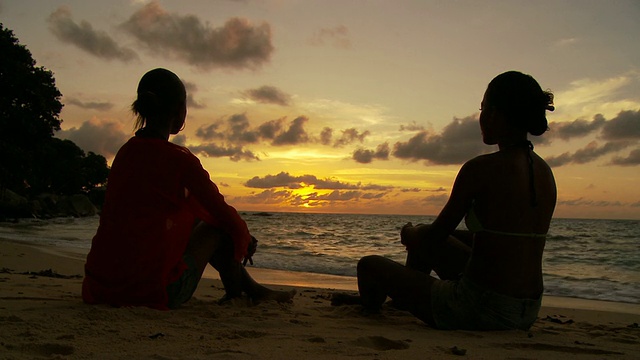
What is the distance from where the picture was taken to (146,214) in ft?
9.36

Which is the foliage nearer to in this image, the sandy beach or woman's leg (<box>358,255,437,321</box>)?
the sandy beach

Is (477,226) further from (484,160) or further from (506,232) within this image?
(484,160)

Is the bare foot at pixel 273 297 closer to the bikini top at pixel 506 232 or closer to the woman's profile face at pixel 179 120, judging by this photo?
the woman's profile face at pixel 179 120

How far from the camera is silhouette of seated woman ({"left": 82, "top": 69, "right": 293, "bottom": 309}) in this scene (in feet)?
9.32

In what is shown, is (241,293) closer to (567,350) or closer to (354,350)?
(354,350)

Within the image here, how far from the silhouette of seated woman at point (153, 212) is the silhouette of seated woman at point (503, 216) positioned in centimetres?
141

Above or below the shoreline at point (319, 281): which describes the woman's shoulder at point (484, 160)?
above

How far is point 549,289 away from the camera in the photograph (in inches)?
293

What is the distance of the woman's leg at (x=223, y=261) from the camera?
320 cm

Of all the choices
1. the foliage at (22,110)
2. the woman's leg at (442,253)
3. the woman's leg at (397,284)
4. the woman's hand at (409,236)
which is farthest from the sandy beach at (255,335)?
the foliage at (22,110)

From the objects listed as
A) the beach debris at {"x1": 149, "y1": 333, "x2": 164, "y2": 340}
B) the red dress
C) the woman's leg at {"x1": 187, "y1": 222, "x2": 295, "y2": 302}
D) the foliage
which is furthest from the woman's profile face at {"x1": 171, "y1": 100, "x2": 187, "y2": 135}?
the foliage

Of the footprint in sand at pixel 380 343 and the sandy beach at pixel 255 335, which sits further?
the footprint in sand at pixel 380 343

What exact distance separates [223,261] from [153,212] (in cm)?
75

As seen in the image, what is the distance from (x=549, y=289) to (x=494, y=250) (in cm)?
548
